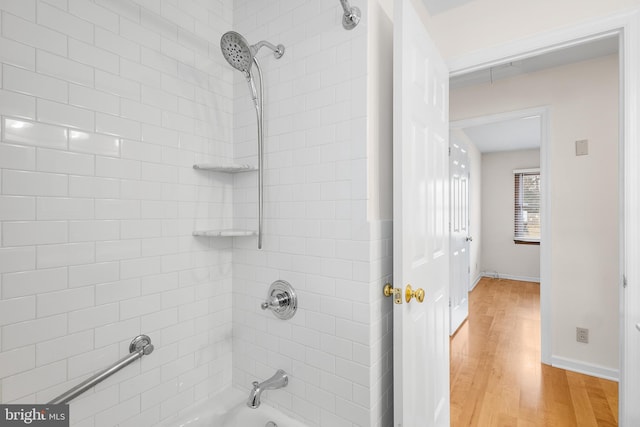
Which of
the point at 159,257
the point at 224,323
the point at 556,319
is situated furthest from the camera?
the point at 556,319

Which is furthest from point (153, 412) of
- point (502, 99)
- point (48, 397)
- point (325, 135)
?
point (502, 99)

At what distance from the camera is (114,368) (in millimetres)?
1114

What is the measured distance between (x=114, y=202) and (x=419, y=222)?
122 centimetres

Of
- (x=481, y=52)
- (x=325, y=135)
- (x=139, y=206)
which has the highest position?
(x=481, y=52)

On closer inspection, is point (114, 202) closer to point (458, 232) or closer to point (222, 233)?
point (222, 233)

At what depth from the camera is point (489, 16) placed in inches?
64.3

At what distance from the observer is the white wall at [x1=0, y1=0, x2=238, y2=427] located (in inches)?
37.8

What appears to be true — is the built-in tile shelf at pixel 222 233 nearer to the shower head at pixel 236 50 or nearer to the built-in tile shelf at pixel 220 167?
the built-in tile shelf at pixel 220 167

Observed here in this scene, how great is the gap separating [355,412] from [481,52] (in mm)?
1870

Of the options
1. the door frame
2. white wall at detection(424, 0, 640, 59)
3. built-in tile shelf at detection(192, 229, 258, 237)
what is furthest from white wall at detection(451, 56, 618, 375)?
built-in tile shelf at detection(192, 229, 258, 237)

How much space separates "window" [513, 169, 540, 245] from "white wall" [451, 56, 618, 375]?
12.3 feet

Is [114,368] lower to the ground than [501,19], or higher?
lower

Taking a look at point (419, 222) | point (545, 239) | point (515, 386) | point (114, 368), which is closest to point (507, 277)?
point (545, 239)

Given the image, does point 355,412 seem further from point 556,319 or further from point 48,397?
point 556,319
